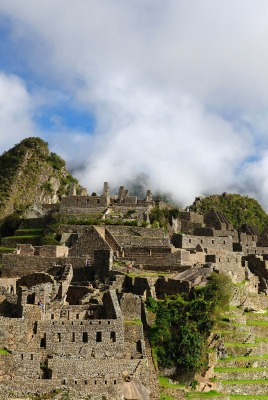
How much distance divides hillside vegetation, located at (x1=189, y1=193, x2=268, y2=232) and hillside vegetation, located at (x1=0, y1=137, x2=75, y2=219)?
60.1 ft

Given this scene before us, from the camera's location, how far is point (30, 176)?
9144 cm

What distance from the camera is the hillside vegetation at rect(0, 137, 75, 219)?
287 ft

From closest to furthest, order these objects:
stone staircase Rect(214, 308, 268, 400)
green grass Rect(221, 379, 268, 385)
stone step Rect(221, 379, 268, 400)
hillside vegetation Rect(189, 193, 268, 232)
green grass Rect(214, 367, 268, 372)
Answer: stone step Rect(221, 379, 268, 400), green grass Rect(221, 379, 268, 385), stone staircase Rect(214, 308, 268, 400), green grass Rect(214, 367, 268, 372), hillside vegetation Rect(189, 193, 268, 232)

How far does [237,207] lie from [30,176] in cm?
2984

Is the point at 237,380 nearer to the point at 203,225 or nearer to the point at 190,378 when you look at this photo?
the point at 190,378

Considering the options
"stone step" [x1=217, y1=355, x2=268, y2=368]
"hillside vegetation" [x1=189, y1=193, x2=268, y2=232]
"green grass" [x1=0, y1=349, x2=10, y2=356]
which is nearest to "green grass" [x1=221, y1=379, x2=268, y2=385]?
"stone step" [x1=217, y1=355, x2=268, y2=368]

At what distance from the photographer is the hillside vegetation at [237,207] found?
313 feet

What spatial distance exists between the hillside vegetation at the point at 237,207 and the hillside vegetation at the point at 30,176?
18.3 meters

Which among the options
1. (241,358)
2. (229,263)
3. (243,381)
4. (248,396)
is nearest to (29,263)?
(229,263)

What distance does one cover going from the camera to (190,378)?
134 feet

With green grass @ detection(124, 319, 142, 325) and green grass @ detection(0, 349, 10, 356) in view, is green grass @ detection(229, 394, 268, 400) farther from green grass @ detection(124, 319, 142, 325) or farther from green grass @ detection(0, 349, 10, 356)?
green grass @ detection(0, 349, 10, 356)

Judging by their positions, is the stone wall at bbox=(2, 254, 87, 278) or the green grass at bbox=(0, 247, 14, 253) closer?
the stone wall at bbox=(2, 254, 87, 278)

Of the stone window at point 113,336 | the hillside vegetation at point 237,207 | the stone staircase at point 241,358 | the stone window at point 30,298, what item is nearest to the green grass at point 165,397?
the stone window at point 113,336

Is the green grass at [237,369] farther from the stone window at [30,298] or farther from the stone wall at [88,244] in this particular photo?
the stone wall at [88,244]
